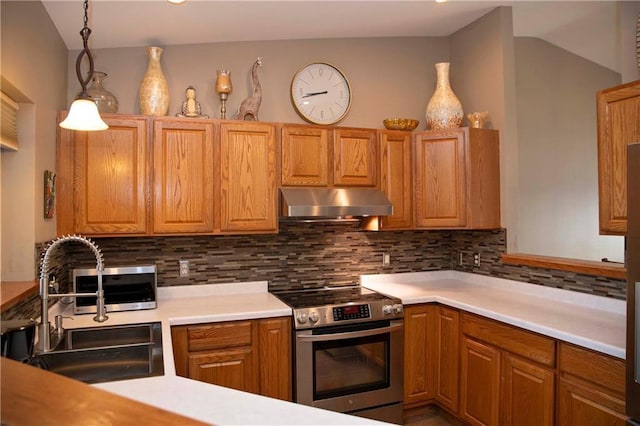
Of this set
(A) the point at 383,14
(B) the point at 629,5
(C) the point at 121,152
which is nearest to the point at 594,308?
(B) the point at 629,5

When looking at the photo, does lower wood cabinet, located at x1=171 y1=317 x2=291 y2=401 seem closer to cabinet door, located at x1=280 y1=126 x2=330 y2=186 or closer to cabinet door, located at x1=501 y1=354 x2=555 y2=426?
cabinet door, located at x1=280 y1=126 x2=330 y2=186

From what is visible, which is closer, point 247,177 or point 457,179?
point 247,177

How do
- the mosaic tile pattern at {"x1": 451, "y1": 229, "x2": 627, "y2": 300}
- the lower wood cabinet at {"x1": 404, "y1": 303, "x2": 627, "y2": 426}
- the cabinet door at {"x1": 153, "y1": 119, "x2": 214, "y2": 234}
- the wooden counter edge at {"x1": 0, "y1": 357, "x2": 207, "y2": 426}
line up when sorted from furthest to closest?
→ the cabinet door at {"x1": 153, "y1": 119, "x2": 214, "y2": 234}
the mosaic tile pattern at {"x1": 451, "y1": 229, "x2": 627, "y2": 300}
the lower wood cabinet at {"x1": 404, "y1": 303, "x2": 627, "y2": 426}
the wooden counter edge at {"x1": 0, "y1": 357, "x2": 207, "y2": 426}

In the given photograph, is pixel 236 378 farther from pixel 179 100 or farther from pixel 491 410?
pixel 179 100

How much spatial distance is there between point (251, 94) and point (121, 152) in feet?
3.43

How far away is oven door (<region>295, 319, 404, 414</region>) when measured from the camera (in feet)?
8.79

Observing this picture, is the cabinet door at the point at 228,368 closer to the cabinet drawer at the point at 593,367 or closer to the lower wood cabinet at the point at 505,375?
the lower wood cabinet at the point at 505,375

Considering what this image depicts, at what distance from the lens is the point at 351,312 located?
279 centimetres

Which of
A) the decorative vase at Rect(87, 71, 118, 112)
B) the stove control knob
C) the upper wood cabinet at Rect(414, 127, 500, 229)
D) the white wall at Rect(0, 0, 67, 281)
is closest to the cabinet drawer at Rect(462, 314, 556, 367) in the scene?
the upper wood cabinet at Rect(414, 127, 500, 229)

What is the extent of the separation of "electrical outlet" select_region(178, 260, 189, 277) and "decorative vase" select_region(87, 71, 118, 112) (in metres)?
1.13

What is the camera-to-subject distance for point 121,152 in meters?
2.73

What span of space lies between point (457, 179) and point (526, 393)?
5.01 ft

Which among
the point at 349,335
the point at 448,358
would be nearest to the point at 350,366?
the point at 349,335

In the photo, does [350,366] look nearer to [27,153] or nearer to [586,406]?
[586,406]
